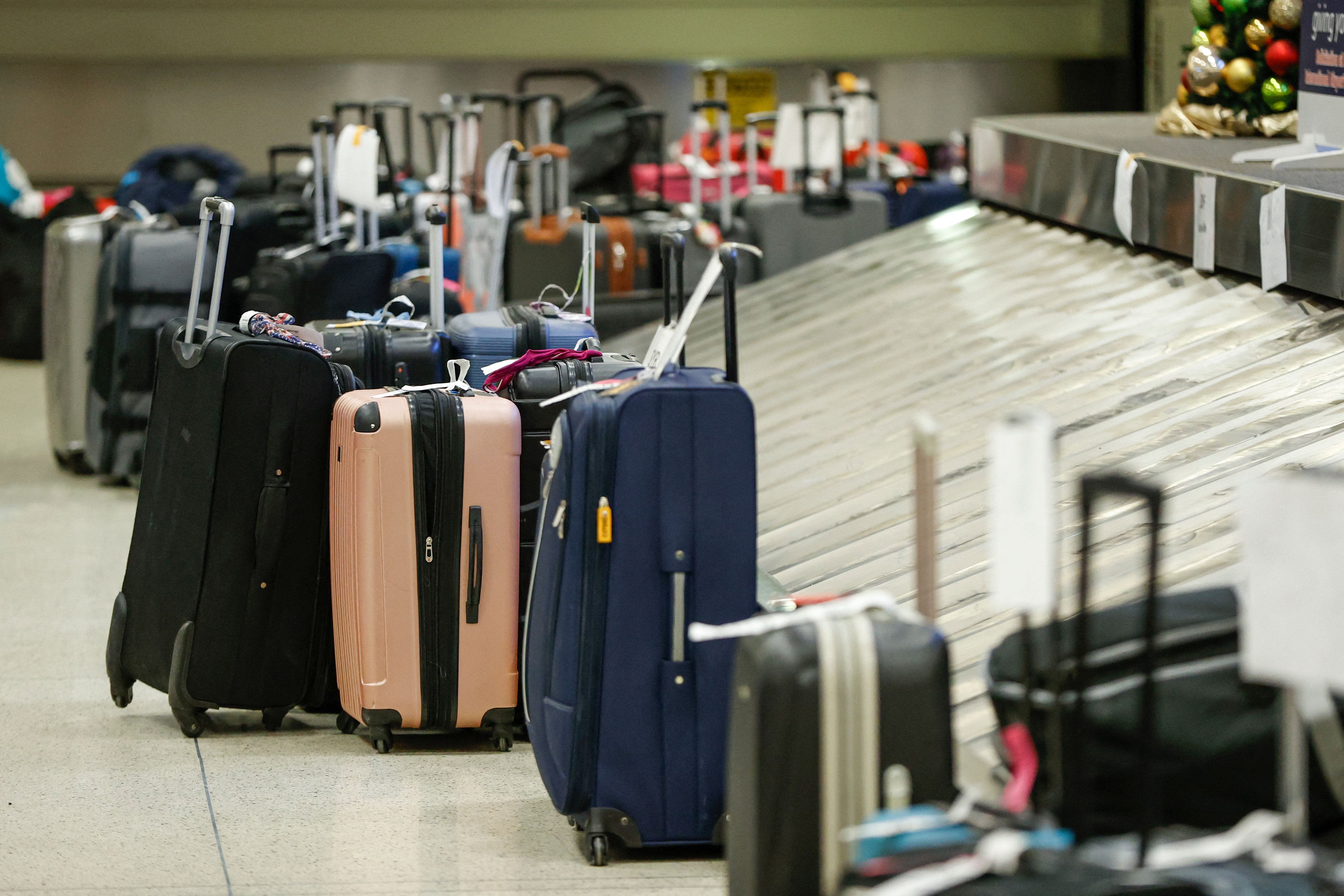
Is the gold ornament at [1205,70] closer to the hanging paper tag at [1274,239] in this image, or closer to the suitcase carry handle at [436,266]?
the hanging paper tag at [1274,239]

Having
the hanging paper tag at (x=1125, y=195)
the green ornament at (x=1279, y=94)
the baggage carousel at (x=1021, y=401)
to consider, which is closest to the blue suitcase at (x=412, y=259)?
the baggage carousel at (x=1021, y=401)

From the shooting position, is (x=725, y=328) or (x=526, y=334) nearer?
(x=725, y=328)

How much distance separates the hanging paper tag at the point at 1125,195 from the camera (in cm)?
437

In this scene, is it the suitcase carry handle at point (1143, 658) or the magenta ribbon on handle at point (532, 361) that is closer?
the suitcase carry handle at point (1143, 658)

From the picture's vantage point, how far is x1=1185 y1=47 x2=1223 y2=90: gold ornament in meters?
4.91

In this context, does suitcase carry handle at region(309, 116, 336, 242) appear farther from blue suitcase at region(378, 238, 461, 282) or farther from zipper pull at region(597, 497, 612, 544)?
zipper pull at region(597, 497, 612, 544)

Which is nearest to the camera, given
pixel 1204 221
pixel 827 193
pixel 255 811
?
pixel 255 811

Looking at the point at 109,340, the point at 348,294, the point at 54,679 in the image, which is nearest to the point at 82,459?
the point at 109,340

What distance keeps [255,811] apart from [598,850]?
0.64m

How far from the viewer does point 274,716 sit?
10.2ft

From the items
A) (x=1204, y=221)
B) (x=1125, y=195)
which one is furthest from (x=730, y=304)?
(x=1125, y=195)

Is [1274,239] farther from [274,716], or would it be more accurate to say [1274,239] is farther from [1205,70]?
[274,716]

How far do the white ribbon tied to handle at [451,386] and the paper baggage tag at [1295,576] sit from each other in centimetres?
183

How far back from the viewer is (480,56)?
11367 mm
